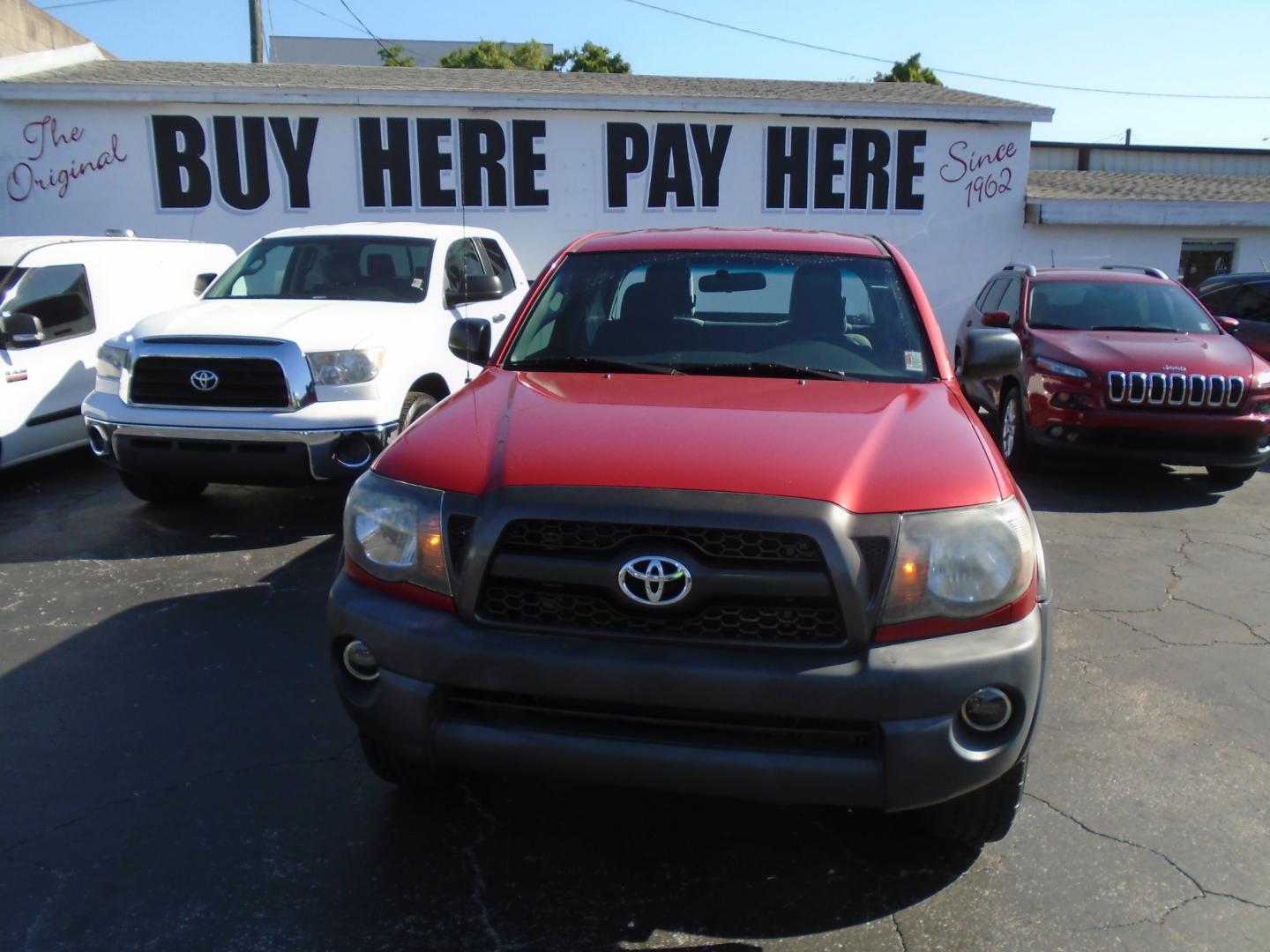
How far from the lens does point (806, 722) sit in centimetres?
238

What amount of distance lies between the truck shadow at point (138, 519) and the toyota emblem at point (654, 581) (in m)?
3.96

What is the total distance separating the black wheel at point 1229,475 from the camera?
309 inches

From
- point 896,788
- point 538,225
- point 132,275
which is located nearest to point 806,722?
point 896,788

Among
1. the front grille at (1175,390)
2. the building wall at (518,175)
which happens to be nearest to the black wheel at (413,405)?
the front grille at (1175,390)

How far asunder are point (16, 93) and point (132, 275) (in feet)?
24.3

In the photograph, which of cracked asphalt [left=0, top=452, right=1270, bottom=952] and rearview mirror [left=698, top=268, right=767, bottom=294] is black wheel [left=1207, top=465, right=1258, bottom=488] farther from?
rearview mirror [left=698, top=268, right=767, bottom=294]

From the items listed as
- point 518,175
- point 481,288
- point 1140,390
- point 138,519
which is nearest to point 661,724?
point 481,288

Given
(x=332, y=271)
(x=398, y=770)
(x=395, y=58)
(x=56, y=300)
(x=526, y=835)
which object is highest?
(x=395, y=58)

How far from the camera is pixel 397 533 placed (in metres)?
2.61

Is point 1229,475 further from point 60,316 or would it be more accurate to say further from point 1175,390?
point 60,316

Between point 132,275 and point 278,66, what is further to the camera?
point 278,66

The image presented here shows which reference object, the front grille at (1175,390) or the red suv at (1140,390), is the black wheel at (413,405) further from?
the front grille at (1175,390)

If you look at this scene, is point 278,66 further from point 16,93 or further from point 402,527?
point 402,527

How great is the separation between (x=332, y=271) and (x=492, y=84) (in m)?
9.29
